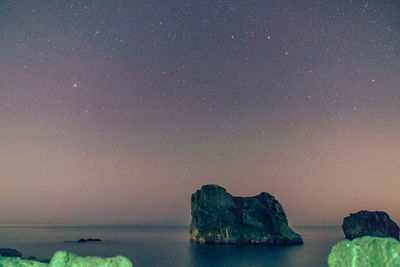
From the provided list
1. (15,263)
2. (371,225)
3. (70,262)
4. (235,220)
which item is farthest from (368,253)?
(371,225)

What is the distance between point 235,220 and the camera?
117438 mm

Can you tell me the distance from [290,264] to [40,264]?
61781 millimetres

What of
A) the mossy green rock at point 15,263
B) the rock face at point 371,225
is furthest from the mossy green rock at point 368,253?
the rock face at point 371,225

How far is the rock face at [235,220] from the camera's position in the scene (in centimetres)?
11350

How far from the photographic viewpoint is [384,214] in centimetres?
13350

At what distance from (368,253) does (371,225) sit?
434 ft

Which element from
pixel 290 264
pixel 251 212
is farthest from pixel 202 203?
pixel 290 264

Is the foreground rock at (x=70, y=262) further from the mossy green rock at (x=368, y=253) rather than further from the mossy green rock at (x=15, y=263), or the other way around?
the mossy green rock at (x=368, y=253)

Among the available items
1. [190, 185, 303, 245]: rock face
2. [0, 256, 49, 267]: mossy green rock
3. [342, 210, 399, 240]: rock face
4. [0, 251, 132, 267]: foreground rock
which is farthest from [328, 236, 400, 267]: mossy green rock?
[342, 210, 399, 240]: rock face

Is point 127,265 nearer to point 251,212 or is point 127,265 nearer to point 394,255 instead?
point 394,255

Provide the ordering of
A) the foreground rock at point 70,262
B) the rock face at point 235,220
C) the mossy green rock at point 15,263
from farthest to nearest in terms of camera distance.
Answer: the rock face at point 235,220
the mossy green rock at point 15,263
the foreground rock at point 70,262

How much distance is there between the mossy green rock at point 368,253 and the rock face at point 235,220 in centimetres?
9647

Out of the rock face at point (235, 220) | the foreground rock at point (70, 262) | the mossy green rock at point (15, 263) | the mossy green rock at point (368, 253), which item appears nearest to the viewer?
the foreground rock at point (70, 262)

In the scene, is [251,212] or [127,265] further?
[251,212]
